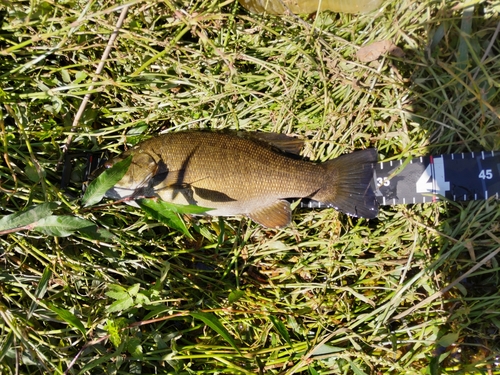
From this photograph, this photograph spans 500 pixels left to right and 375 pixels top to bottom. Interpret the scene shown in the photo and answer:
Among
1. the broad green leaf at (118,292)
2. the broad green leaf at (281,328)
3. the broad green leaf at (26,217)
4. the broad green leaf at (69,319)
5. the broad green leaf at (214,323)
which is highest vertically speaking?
the broad green leaf at (26,217)

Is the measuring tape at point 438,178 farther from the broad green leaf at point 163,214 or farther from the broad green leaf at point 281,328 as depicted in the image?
the broad green leaf at point 281,328

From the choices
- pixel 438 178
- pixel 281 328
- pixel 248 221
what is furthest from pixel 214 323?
pixel 438 178

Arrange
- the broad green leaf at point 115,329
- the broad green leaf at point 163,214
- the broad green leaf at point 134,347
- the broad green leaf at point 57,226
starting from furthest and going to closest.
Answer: the broad green leaf at point 134,347, the broad green leaf at point 115,329, the broad green leaf at point 163,214, the broad green leaf at point 57,226

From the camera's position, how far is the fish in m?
2.44

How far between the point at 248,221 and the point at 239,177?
0.39 metres

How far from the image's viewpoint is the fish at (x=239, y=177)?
96.0 inches

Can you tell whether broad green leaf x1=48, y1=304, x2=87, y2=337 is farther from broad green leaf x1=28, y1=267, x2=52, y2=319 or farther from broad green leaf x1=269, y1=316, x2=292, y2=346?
broad green leaf x1=269, y1=316, x2=292, y2=346

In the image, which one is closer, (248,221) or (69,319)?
(69,319)

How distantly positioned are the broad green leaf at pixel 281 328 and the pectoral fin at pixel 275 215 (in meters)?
0.60

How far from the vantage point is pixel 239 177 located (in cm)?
245

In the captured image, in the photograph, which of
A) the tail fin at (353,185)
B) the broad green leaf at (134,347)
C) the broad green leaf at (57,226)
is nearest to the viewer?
the broad green leaf at (57,226)

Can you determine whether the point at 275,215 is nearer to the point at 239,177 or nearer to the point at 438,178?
the point at 239,177

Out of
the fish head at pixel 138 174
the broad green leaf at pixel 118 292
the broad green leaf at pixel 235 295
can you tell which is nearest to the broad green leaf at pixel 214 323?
the broad green leaf at pixel 235 295

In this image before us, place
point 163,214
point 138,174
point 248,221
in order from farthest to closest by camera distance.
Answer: point 248,221 < point 138,174 < point 163,214
